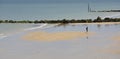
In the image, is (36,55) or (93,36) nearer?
(36,55)

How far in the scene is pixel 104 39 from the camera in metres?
37.2

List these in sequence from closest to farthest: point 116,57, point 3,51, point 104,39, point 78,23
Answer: point 116,57
point 3,51
point 104,39
point 78,23

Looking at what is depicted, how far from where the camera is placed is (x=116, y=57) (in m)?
27.4

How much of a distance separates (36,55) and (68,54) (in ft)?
7.45

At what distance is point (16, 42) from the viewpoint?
35750mm

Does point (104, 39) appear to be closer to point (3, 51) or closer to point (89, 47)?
point (89, 47)

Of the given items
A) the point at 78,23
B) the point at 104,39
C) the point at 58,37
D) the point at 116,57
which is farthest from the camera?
the point at 78,23

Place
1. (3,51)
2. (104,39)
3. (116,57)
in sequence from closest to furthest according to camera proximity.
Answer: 1. (116,57)
2. (3,51)
3. (104,39)

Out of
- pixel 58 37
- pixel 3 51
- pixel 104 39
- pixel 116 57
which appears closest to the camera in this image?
pixel 116 57

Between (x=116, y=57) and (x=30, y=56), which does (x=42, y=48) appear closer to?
(x=30, y=56)

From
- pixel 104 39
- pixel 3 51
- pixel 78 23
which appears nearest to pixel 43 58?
pixel 3 51

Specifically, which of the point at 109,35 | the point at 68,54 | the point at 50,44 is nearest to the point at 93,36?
the point at 109,35

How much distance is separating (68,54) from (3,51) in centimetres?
508

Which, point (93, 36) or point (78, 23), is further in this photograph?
point (78, 23)
